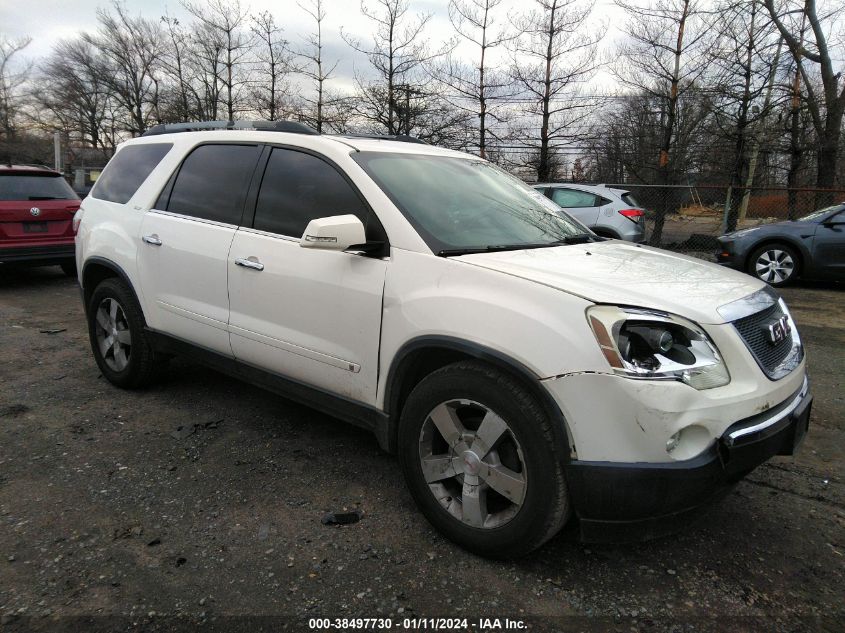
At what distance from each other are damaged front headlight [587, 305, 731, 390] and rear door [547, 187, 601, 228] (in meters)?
8.35

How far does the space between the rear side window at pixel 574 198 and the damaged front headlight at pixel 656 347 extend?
8.72 meters

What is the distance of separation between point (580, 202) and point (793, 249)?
134 inches

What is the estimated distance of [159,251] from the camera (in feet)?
12.4

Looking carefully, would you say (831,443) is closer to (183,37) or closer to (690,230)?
(690,230)

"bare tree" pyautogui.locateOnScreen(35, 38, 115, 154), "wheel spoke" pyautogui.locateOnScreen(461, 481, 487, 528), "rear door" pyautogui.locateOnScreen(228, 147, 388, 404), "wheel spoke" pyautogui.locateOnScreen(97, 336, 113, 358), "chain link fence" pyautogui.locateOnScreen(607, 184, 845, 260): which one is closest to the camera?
"wheel spoke" pyautogui.locateOnScreen(461, 481, 487, 528)

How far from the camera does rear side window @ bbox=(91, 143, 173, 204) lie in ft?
13.5

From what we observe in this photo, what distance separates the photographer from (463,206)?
305 centimetres

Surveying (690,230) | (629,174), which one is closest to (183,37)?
(629,174)

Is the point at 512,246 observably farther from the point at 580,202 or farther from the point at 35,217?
the point at 580,202

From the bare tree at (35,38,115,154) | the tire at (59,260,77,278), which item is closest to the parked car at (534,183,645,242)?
the tire at (59,260,77,278)

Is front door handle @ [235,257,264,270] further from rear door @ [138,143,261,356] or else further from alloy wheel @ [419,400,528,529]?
alloy wheel @ [419,400,528,529]

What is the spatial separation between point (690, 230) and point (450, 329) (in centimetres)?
1346

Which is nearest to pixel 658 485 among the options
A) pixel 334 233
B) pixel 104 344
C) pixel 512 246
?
pixel 512 246

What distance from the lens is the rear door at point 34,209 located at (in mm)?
8047
